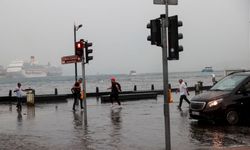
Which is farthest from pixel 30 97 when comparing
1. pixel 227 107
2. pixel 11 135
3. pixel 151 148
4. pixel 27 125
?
pixel 151 148

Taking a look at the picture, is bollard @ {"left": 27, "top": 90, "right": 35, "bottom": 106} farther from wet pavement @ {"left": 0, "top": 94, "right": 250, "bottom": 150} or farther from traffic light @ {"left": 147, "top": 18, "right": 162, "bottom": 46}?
traffic light @ {"left": 147, "top": 18, "right": 162, "bottom": 46}

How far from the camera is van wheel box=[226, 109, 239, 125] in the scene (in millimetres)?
15828

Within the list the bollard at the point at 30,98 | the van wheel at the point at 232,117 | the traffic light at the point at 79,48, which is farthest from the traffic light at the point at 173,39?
the bollard at the point at 30,98

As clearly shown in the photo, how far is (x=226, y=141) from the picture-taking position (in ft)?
41.2

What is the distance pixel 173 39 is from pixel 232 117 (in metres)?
6.33

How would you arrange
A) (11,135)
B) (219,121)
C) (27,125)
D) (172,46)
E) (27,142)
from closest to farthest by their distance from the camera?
(172,46) → (27,142) → (11,135) → (219,121) → (27,125)

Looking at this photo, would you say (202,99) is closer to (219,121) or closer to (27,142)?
(219,121)

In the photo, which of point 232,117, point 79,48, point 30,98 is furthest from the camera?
point 30,98

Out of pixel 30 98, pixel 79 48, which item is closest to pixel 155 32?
pixel 79 48

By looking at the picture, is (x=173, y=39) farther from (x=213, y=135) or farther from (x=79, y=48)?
(x=79, y=48)

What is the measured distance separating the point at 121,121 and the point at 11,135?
506 centimetres

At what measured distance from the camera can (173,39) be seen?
417 inches

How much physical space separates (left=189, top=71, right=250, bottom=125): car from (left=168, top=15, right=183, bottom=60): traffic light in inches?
221

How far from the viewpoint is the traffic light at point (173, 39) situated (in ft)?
34.7
